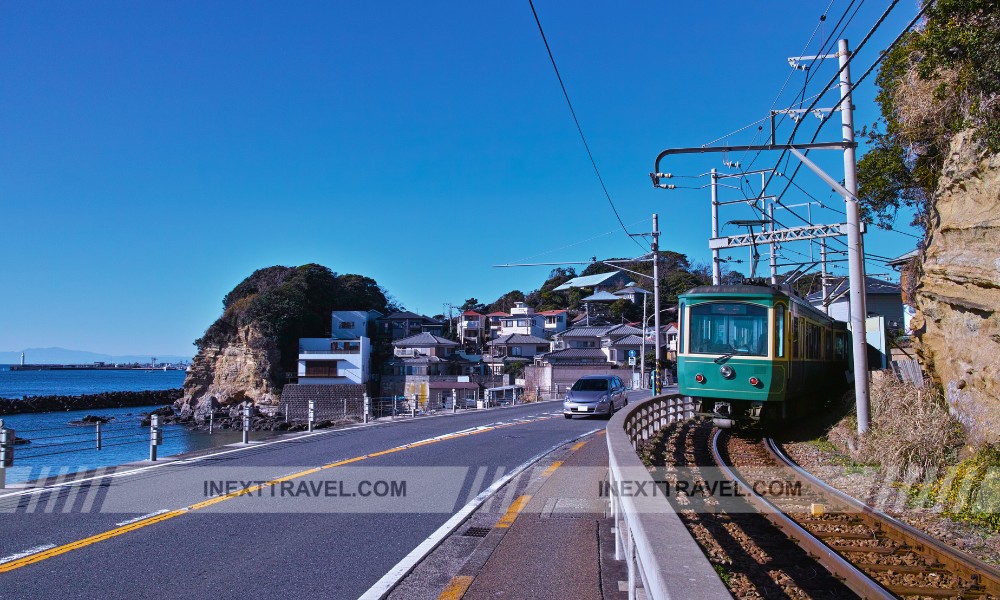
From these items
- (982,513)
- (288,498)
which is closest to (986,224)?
(982,513)

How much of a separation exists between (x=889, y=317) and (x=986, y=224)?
114 feet

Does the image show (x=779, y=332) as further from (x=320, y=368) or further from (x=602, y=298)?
(x=602, y=298)

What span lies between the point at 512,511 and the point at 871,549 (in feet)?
12.6

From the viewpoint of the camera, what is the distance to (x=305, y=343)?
219 feet

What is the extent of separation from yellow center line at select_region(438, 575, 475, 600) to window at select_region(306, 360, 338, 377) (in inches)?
2303

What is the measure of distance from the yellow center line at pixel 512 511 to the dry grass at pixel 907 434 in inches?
214

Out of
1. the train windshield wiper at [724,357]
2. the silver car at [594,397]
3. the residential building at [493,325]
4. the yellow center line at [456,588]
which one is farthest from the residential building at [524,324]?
the yellow center line at [456,588]

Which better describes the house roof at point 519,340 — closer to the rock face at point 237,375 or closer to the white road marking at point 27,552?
the rock face at point 237,375

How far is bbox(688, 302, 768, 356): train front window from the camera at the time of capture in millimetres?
13531

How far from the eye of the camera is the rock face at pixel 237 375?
64312 mm

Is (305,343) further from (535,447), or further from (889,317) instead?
(535,447)

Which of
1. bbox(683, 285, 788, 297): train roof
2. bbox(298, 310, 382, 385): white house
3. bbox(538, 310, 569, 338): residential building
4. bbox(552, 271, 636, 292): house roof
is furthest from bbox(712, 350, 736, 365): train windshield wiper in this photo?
bbox(552, 271, 636, 292): house roof

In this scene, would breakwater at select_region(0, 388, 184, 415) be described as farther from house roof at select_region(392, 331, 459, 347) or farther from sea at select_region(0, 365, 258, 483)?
house roof at select_region(392, 331, 459, 347)

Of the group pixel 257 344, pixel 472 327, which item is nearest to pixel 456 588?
pixel 257 344
